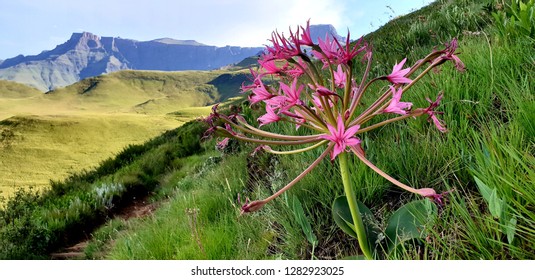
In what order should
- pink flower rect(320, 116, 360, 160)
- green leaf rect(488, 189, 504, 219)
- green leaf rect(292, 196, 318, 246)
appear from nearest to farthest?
pink flower rect(320, 116, 360, 160), green leaf rect(488, 189, 504, 219), green leaf rect(292, 196, 318, 246)

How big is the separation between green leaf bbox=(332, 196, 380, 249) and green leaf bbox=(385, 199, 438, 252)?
0.08m

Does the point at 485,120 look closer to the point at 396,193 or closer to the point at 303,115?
the point at 396,193

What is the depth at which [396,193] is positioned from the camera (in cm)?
220

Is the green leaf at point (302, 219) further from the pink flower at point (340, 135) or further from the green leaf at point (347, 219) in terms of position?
the pink flower at point (340, 135)

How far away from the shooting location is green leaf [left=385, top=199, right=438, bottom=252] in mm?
1487

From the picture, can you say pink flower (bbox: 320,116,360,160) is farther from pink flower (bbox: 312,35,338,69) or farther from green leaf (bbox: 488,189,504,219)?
green leaf (bbox: 488,189,504,219)

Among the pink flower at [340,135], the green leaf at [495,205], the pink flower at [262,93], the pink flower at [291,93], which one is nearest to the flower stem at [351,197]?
the pink flower at [340,135]

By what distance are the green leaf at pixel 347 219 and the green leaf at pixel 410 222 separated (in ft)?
0.28

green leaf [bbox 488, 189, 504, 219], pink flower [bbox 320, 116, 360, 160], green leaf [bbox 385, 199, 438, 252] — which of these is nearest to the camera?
pink flower [bbox 320, 116, 360, 160]

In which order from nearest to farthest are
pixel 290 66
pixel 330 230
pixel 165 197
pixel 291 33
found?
1. pixel 291 33
2. pixel 290 66
3. pixel 330 230
4. pixel 165 197

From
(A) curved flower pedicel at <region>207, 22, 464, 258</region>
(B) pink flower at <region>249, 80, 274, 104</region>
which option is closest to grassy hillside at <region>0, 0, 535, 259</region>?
(A) curved flower pedicel at <region>207, 22, 464, 258</region>

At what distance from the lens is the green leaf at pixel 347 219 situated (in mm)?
1528
